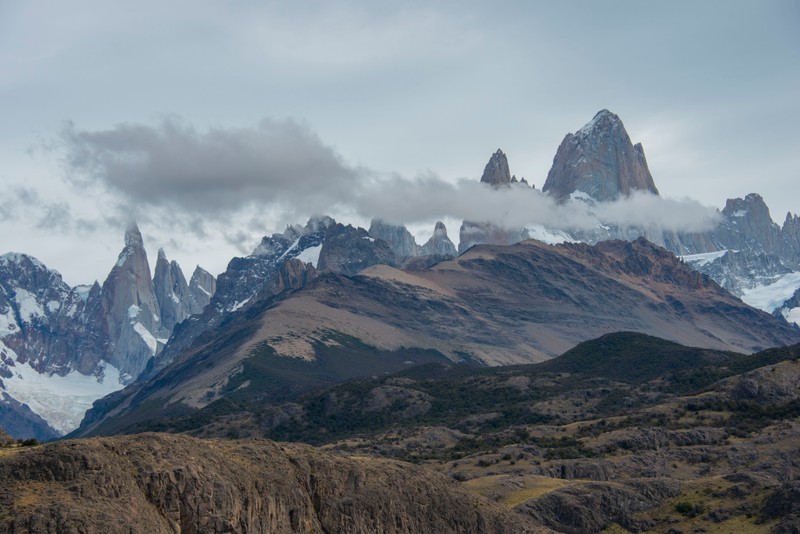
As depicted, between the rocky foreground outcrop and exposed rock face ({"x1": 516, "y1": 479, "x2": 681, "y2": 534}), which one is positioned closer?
the rocky foreground outcrop

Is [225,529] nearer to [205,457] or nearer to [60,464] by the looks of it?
[205,457]

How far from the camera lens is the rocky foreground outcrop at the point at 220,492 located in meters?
109

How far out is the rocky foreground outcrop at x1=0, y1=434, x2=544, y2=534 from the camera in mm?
109312

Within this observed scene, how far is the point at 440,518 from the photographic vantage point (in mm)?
144375

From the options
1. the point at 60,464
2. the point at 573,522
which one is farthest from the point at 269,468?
the point at 573,522

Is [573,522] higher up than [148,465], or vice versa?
[148,465]

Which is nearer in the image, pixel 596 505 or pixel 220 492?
pixel 220 492

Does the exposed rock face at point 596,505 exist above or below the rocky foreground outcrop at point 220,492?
below

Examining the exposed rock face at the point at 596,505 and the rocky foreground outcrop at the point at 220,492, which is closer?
the rocky foreground outcrop at the point at 220,492

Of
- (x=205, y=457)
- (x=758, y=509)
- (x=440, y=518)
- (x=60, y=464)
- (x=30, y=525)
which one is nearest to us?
(x=30, y=525)

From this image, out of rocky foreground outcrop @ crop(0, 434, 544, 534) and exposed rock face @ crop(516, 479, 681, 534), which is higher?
rocky foreground outcrop @ crop(0, 434, 544, 534)

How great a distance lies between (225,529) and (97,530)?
16.4 meters

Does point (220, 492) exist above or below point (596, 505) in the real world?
above

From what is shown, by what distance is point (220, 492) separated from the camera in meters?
122
